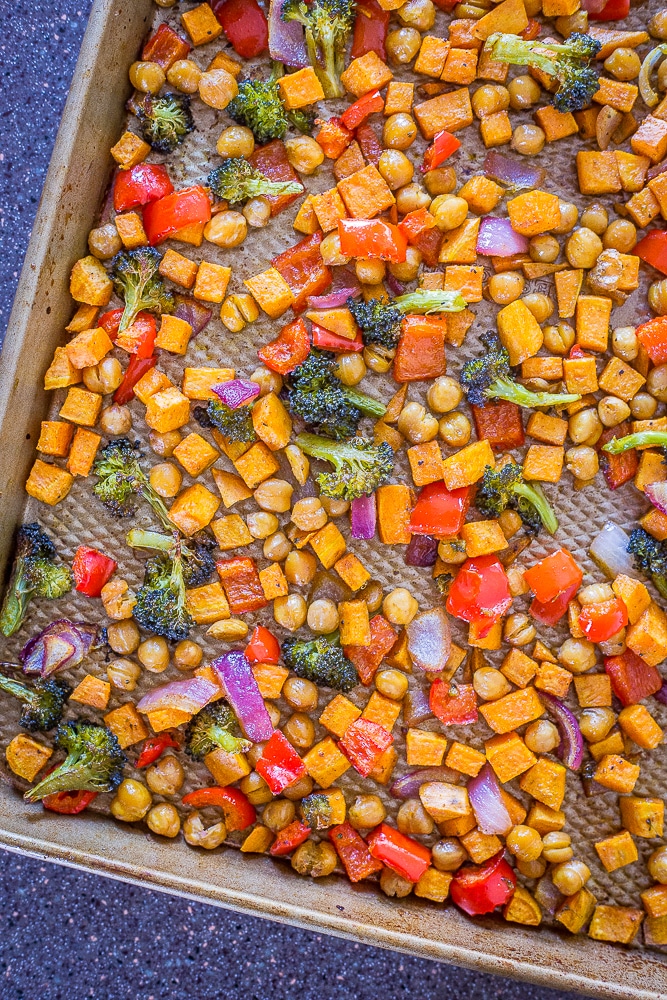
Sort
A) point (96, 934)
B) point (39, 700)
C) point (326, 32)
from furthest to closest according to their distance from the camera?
point (96, 934) < point (39, 700) < point (326, 32)

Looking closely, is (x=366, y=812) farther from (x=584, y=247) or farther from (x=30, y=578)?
(x=584, y=247)

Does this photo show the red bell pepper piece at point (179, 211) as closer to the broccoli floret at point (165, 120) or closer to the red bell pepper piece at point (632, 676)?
the broccoli floret at point (165, 120)

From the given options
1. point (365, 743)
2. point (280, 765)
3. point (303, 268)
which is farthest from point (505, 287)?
point (280, 765)

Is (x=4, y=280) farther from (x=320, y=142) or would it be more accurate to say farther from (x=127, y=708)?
(x=127, y=708)

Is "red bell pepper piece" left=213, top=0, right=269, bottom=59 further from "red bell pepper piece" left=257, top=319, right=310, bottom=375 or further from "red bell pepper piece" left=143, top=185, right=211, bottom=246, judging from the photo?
"red bell pepper piece" left=257, top=319, right=310, bottom=375

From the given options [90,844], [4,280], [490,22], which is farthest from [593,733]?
[4,280]
